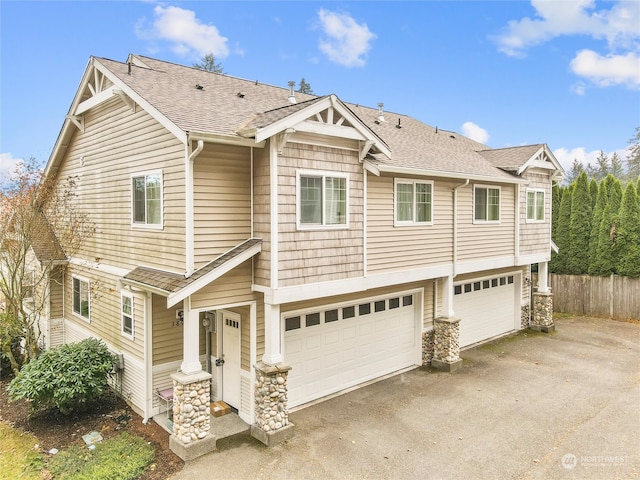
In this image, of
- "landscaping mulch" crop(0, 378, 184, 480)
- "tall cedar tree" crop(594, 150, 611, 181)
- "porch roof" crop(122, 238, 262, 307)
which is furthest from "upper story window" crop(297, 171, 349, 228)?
"tall cedar tree" crop(594, 150, 611, 181)

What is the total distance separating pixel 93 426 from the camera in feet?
28.3

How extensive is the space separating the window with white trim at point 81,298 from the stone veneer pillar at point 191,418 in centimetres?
589

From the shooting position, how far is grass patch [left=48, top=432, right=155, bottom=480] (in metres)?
6.70

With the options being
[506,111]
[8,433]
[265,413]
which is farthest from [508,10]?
[506,111]

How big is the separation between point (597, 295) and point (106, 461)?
18838mm

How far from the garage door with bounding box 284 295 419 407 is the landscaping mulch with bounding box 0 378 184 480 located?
289 cm

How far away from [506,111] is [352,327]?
45033mm

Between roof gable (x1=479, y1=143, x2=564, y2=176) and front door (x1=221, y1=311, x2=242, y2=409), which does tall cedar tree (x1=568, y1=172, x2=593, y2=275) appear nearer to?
roof gable (x1=479, y1=143, x2=564, y2=176)

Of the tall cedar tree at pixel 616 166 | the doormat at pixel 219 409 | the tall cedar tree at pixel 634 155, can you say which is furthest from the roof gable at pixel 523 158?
the tall cedar tree at pixel 616 166

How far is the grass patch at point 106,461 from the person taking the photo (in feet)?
22.0

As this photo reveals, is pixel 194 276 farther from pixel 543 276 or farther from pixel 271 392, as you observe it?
pixel 543 276

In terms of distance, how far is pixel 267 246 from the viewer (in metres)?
7.76

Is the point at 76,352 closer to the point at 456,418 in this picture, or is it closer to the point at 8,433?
the point at 8,433

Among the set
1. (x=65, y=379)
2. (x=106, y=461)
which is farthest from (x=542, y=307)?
(x=65, y=379)
